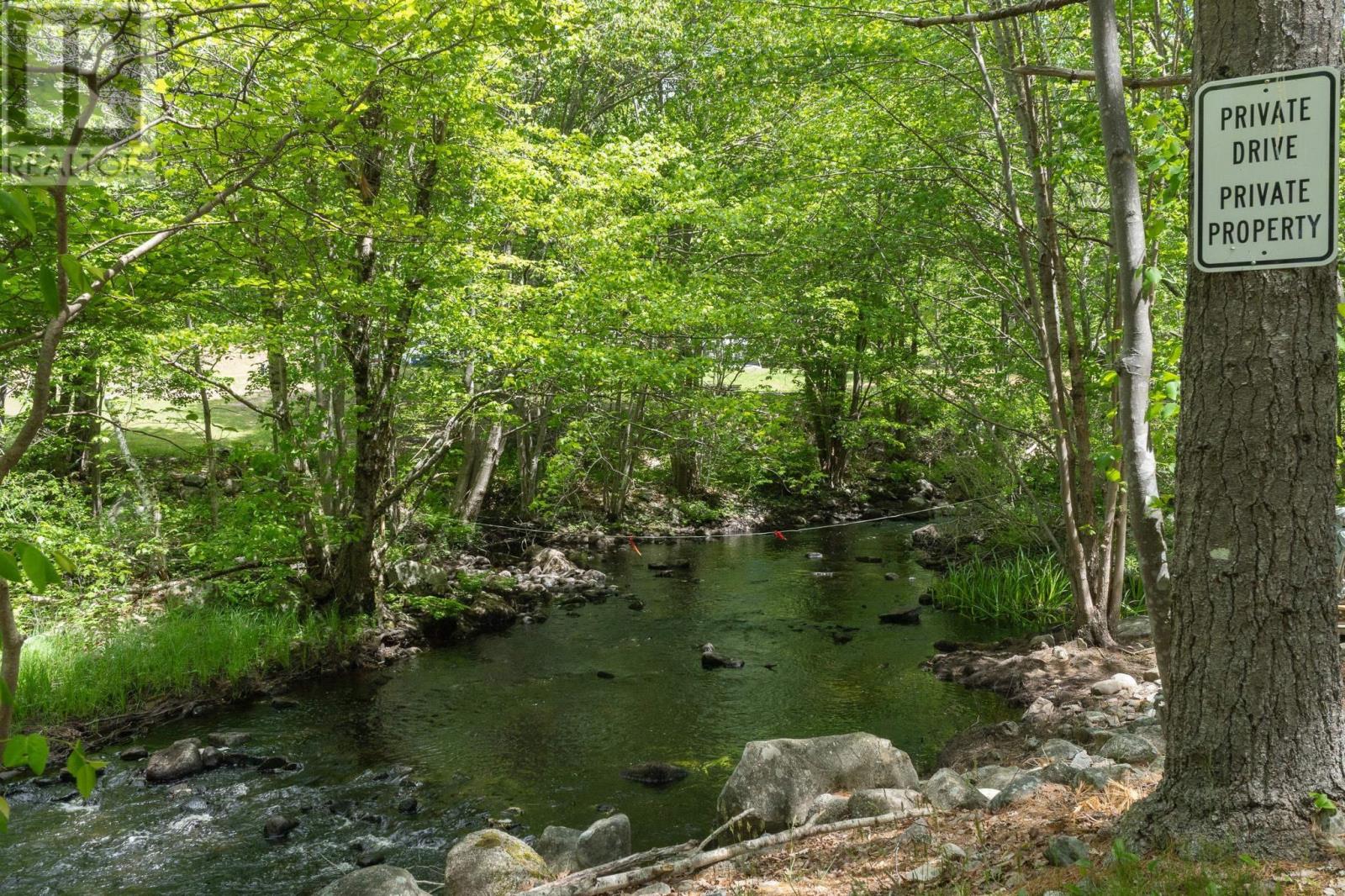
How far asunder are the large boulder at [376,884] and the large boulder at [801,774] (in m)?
1.73

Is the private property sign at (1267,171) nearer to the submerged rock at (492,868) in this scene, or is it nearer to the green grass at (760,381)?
the submerged rock at (492,868)

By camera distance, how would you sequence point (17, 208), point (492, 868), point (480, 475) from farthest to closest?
point (480, 475), point (492, 868), point (17, 208)

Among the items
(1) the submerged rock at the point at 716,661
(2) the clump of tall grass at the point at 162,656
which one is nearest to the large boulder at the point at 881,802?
(1) the submerged rock at the point at 716,661

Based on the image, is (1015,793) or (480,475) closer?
(1015,793)

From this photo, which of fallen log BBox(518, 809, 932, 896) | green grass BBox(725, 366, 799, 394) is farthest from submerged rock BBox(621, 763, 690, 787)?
green grass BBox(725, 366, 799, 394)

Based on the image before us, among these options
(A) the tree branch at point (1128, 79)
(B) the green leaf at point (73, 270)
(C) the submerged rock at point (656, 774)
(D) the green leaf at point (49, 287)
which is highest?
(A) the tree branch at point (1128, 79)

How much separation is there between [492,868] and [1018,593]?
815 cm

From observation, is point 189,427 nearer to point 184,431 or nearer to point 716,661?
point 184,431

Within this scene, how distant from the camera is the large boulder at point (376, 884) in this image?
14.6ft

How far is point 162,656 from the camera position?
881 centimetres

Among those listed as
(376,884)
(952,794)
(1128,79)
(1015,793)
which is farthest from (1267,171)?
(376,884)

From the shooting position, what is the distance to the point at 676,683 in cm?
914

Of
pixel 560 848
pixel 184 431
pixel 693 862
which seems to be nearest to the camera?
pixel 693 862

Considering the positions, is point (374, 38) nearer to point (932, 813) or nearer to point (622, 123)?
point (932, 813)
